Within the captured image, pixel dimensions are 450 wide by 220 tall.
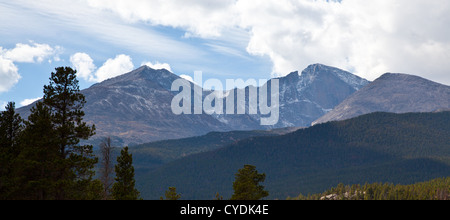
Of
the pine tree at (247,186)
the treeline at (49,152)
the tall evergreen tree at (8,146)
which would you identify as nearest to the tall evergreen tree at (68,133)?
the treeline at (49,152)

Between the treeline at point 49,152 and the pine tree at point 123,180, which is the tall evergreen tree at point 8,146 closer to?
the treeline at point 49,152

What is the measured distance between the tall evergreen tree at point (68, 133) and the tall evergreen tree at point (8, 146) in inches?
195

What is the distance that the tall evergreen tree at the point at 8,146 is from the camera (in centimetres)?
5062

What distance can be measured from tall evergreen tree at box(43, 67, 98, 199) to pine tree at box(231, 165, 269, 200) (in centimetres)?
3778

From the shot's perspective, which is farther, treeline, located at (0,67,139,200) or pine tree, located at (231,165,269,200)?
pine tree, located at (231,165,269,200)

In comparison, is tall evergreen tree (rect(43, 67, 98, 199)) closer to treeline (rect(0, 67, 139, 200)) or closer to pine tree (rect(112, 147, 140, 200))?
treeline (rect(0, 67, 139, 200))

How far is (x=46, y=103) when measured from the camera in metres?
54.9

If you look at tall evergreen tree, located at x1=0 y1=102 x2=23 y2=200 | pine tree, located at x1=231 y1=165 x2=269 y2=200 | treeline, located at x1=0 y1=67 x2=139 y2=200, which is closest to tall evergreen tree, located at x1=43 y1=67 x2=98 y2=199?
treeline, located at x1=0 y1=67 x2=139 y2=200

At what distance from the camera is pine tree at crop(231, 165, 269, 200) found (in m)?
89.6

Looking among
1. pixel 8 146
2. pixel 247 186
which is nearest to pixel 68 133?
pixel 8 146

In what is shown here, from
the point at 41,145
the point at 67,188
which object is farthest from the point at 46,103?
the point at 67,188

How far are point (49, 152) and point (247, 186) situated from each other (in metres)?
44.4
